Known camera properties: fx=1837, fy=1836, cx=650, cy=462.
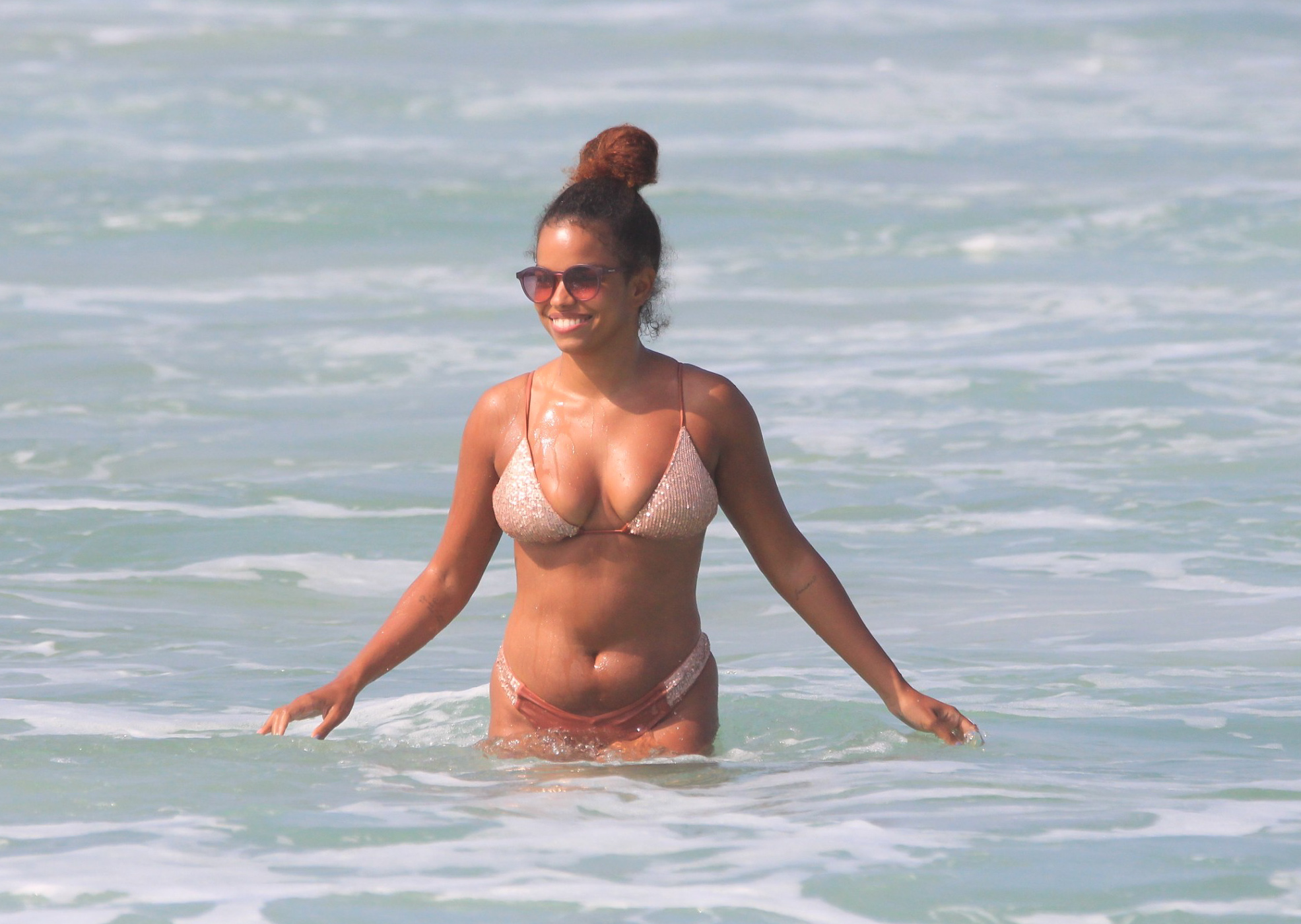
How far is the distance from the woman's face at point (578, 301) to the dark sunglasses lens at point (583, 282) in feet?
0.04

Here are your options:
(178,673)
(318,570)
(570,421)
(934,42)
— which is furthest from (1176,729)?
(934,42)

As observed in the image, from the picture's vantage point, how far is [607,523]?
Result: 4.33 meters

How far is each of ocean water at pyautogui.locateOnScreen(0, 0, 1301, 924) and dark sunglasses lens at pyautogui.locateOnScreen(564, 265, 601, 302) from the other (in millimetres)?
1160

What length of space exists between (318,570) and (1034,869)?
14.0 feet

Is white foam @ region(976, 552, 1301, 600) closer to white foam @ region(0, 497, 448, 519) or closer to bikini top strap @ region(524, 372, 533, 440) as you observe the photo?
white foam @ region(0, 497, 448, 519)

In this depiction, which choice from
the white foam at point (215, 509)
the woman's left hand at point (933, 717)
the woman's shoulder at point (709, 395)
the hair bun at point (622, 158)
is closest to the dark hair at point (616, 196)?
the hair bun at point (622, 158)

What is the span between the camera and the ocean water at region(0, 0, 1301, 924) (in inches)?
158

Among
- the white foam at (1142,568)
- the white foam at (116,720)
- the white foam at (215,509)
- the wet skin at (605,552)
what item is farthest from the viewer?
the white foam at (215,509)

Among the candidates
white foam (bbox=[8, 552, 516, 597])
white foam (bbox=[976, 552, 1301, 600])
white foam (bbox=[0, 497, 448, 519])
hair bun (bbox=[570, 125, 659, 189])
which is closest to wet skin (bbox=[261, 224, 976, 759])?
hair bun (bbox=[570, 125, 659, 189])

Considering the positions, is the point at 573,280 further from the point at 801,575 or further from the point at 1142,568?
the point at 1142,568

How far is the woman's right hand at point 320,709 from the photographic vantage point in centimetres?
427

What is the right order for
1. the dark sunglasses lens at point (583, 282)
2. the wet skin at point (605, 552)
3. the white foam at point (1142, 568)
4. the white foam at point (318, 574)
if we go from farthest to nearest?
the white foam at point (318, 574)
the white foam at point (1142, 568)
the wet skin at point (605, 552)
the dark sunglasses lens at point (583, 282)

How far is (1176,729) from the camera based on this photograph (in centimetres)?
528

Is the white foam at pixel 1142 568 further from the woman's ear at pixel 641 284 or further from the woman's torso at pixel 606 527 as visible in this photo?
the woman's ear at pixel 641 284
